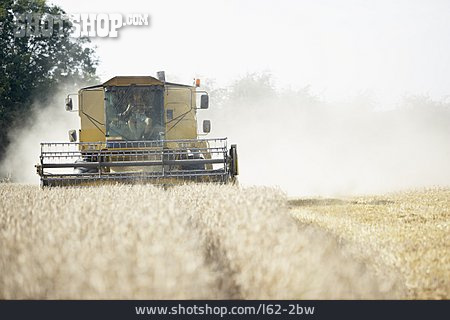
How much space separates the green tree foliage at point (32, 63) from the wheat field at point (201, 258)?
21.0 metres

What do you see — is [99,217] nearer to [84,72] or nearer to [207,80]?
[84,72]

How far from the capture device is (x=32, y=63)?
27453mm

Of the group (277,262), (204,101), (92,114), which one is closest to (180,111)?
(204,101)

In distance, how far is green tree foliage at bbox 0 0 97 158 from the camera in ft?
83.7

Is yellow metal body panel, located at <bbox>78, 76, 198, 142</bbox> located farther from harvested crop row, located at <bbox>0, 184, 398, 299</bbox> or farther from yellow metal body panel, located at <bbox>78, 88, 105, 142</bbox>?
harvested crop row, located at <bbox>0, 184, 398, 299</bbox>

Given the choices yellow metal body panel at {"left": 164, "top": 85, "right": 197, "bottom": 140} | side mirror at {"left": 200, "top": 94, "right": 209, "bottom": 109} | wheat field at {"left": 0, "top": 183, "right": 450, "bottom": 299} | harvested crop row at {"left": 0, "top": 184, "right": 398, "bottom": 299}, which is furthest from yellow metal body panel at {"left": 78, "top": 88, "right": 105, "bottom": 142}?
harvested crop row at {"left": 0, "top": 184, "right": 398, "bottom": 299}

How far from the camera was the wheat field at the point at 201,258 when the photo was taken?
3207 millimetres

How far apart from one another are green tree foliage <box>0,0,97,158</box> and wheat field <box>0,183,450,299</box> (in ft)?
68.8

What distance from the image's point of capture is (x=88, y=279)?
316cm

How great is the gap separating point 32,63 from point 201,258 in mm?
25576

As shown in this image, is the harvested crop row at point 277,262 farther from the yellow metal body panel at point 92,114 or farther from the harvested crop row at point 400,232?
the yellow metal body panel at point 92,114

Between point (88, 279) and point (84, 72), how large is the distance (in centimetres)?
2782

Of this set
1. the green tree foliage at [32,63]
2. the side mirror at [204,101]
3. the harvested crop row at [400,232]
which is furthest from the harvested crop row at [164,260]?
the green tree foliage at [32,63]
